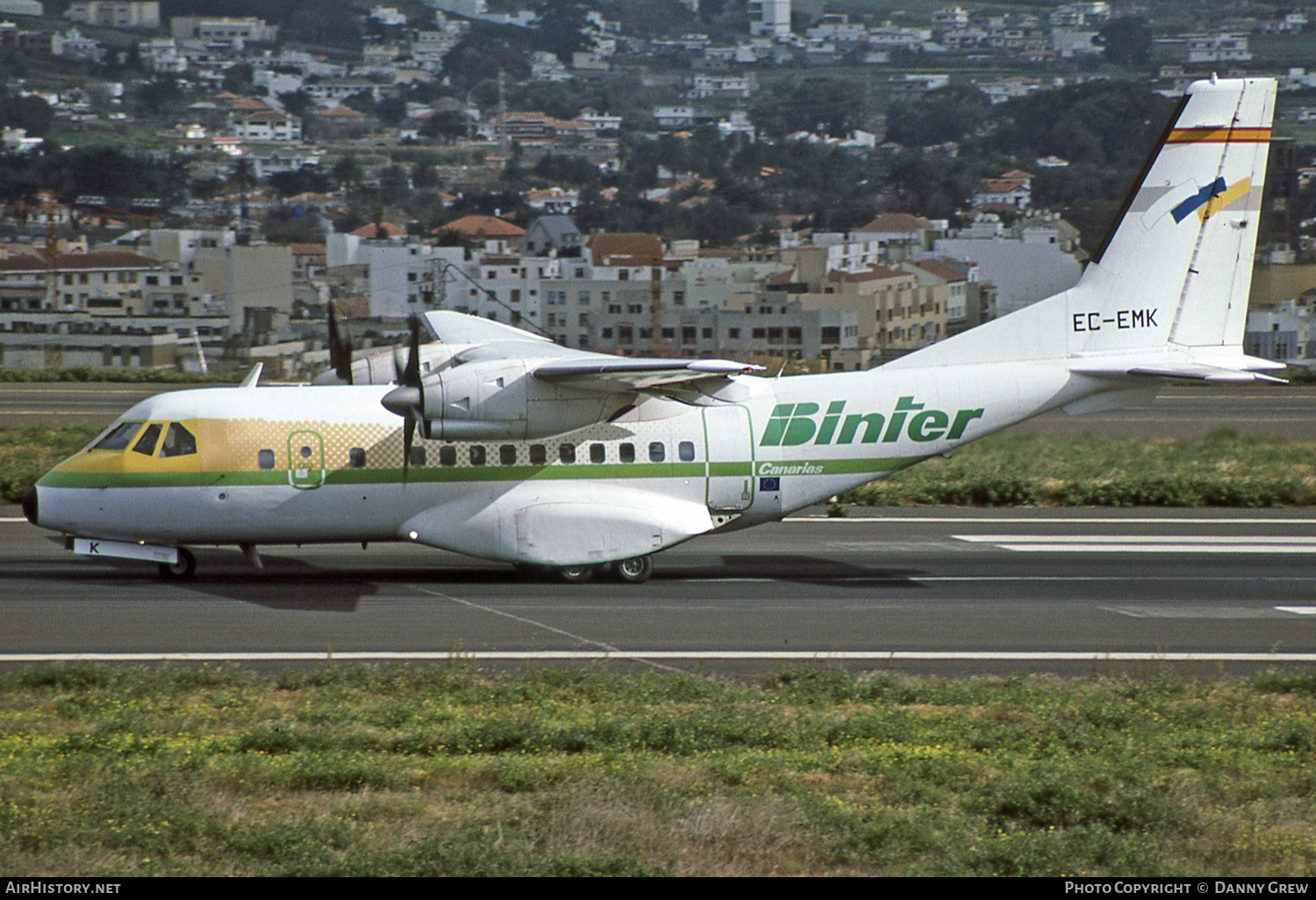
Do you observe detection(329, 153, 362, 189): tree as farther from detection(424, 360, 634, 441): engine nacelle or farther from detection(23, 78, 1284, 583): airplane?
detection(424, 360, 634, 441): engine nacelle

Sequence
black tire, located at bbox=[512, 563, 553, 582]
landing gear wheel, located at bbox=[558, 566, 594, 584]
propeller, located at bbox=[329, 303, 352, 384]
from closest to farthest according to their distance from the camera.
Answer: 1. landing gear wheel, located at bbox=[558, 566, 594, 584]
2. black tire, located at bbox=[512, 563, 553, 582]
3. propeller, located at bbox=[329, 303, 352, 384]

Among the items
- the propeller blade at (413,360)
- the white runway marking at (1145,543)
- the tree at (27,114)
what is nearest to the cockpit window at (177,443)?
the propeller blade at (413,360)

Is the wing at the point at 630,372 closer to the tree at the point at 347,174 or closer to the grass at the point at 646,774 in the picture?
the grass at the point at 646,774

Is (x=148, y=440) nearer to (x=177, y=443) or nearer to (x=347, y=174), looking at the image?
(x=177, y=443)

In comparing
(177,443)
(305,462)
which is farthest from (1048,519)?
(177,443)

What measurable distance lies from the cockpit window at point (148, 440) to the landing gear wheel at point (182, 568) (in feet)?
5.11

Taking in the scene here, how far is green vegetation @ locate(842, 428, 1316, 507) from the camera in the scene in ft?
92.9

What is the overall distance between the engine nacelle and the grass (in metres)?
4.64

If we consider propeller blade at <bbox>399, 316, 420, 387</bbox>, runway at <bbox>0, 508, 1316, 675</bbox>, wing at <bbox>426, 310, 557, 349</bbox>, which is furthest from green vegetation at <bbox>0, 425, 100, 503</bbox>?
propeller blade at <bbox>399, 316, 420, 387</bbox>

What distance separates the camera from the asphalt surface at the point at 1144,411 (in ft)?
133

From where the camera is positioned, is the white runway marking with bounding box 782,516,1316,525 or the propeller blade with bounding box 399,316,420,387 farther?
the white runway marking with bounding box 782,516,1316,525

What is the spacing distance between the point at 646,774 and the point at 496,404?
8318mm

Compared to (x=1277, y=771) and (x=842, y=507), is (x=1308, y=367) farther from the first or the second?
(x=1277, y=771)

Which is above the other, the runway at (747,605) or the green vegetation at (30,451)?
the green vegetation at (30,451)
